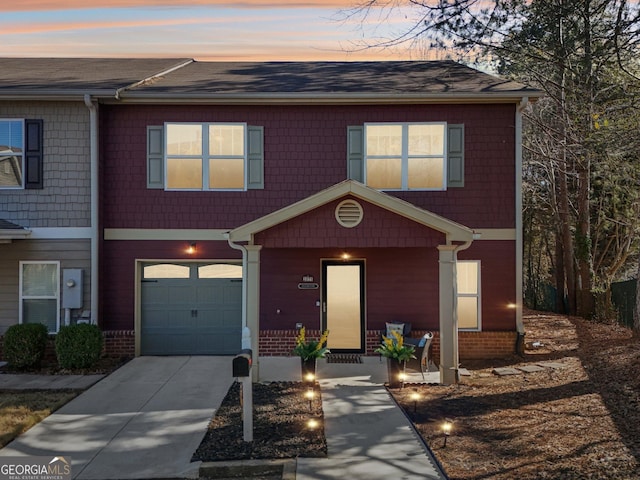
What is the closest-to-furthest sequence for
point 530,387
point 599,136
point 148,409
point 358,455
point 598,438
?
point 358,455 < point 598,438 < point 148,409 < point 530,387 < point 599,136

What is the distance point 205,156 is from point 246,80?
235 centimetres

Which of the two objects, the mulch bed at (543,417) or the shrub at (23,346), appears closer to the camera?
the mulch bed at (543,417)

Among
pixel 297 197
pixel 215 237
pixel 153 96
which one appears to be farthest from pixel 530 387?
pixel 153 96

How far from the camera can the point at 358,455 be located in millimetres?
6566

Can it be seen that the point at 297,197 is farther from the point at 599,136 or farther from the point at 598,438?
the point at 598,438

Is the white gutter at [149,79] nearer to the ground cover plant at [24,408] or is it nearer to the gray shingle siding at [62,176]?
the gray shingle siding at [62,176]

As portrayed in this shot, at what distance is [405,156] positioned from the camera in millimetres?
12391

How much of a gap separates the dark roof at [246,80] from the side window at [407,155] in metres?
0.73

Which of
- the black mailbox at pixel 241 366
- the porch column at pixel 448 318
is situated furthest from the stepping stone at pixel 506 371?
the black mailbox at pixel 241 366

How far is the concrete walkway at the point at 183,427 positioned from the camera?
626cm

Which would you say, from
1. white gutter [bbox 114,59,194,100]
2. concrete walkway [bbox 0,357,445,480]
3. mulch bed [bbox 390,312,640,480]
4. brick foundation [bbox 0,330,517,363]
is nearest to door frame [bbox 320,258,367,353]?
brick foundation [bbox 0,330,517,363]

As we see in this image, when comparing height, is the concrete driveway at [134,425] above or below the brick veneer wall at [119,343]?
below

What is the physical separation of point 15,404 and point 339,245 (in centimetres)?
581

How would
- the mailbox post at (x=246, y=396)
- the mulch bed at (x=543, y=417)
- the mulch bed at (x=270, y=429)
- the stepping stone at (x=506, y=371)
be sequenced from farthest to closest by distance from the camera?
1. the stepping stone at (x=506, y=371)
2. the mailbox post at (x=246, y=396)
3. the mulch bed at (x=270, y=429)
4. the mulch bed at (x=543, y=417)
